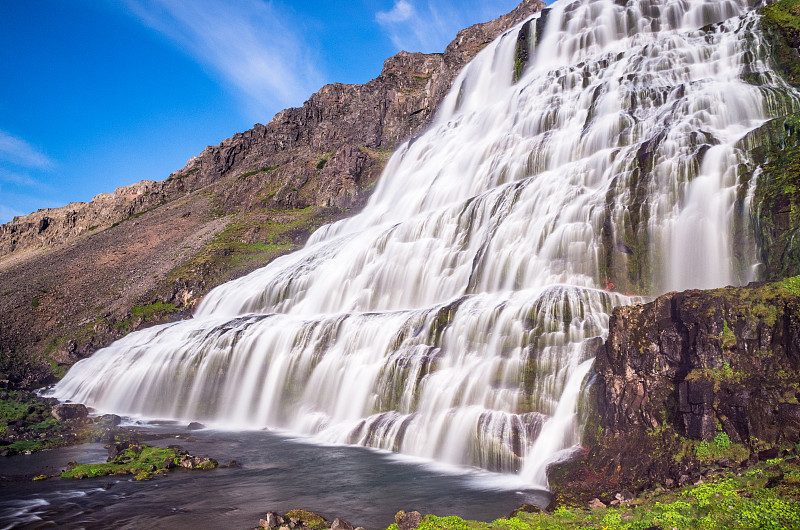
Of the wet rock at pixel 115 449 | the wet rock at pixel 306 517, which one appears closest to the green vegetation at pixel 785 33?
the wet rock at pixel 306 517

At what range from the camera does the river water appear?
1049 cm

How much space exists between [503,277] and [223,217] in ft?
162

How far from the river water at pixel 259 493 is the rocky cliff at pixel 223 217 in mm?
28295

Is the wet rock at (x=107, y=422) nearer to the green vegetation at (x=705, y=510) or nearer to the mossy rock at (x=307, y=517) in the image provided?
the mossy rock at (x=307, y=517)

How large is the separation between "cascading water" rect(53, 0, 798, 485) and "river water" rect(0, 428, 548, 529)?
4.68 feet

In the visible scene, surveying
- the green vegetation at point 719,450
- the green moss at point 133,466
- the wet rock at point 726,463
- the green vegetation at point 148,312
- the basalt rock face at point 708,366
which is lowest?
the green moss at point 133,466

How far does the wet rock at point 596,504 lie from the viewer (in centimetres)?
908

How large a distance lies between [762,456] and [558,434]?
15.8 feet

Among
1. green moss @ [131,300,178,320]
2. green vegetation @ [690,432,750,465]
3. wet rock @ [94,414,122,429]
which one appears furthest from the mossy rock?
green moss @ [131,300,178,320]

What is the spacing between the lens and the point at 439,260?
25016mm

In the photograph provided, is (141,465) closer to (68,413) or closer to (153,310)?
(68,413)

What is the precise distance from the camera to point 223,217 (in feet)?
205

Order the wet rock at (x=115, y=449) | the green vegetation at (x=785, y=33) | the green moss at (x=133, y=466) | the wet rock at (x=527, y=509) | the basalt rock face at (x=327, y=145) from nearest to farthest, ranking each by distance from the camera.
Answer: the wet rock at (x=527, y=509) → the green moss at (x=133, y=466) → the wet rock at (x=115, y=449) → the green vegetation at (x=785, y=33) → the basalt rock face at (x=327, y=145)

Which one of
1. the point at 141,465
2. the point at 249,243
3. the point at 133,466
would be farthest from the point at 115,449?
the point at 249,243
